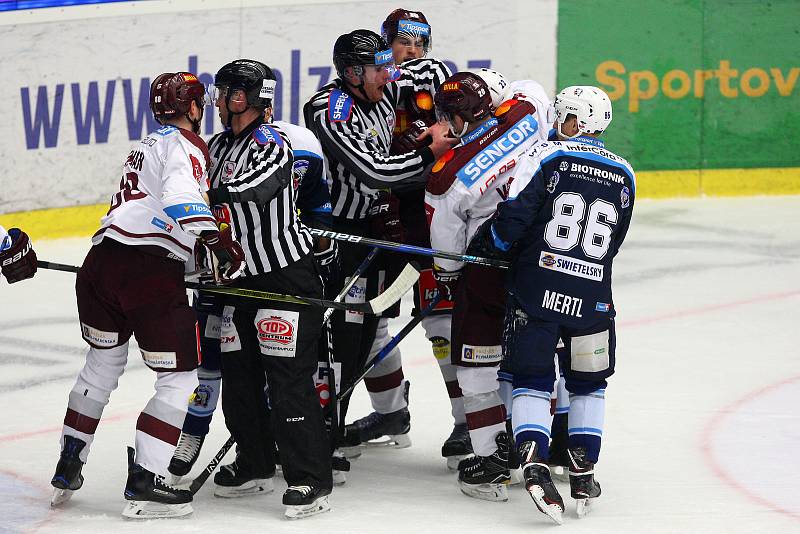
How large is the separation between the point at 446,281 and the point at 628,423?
108 centimetres

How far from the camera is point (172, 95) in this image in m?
4.04

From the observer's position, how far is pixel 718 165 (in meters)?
9.02

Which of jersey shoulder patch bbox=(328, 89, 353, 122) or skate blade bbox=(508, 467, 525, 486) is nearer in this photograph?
skate blade bbox=(508, 467, 525, 486)

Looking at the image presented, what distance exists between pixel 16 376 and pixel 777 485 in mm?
3194

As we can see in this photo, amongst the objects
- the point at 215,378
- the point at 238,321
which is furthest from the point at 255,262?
the point at 215,378

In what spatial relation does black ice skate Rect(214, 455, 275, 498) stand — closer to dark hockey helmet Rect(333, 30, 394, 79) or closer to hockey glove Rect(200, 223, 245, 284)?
hockey glove Rect(200, 223, 245, 284)

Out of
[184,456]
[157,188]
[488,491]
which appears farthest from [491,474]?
[157,188]

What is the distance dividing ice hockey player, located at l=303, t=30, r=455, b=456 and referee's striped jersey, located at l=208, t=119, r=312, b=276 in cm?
42

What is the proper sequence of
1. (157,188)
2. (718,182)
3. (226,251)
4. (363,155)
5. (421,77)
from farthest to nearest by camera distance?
(718,182), (421,77), (363,155), (157,188), (226,251)

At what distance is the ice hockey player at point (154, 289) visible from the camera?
404 cm

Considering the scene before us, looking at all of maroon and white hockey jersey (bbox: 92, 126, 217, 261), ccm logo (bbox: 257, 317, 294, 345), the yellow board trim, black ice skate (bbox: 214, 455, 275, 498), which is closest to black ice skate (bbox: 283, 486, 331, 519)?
black ice skate (bbox: 214, 455, 275, 498)

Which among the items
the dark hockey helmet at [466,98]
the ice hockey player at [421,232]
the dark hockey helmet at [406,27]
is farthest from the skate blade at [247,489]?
the dark hockey helmet at [406,27]

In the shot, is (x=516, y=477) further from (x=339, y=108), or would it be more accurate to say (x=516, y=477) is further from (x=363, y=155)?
(x=339, y=108)

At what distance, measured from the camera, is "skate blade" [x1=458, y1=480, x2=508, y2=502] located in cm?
435
